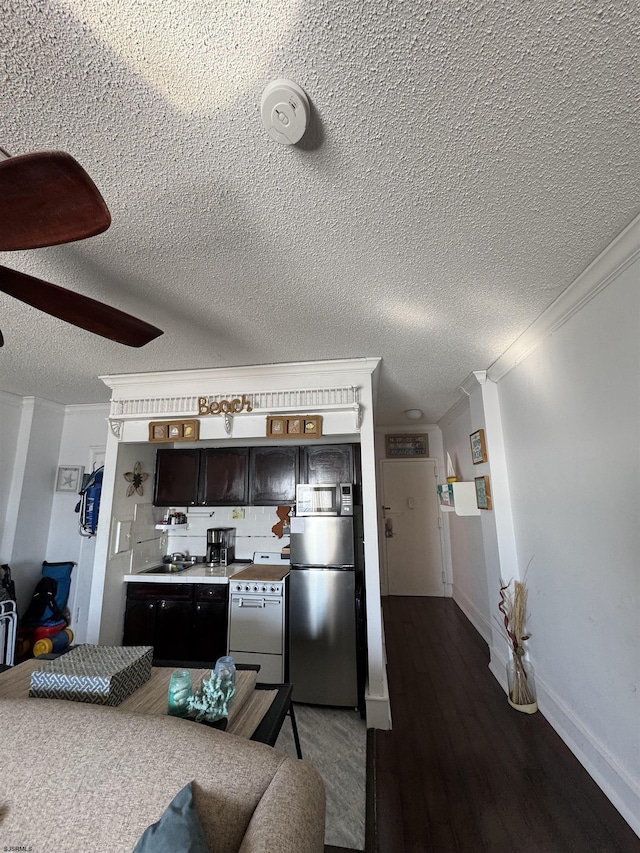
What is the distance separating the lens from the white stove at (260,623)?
2.75 meters

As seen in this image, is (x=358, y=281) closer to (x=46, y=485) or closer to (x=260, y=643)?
(x=260, y=643)

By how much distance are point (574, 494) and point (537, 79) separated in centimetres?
186

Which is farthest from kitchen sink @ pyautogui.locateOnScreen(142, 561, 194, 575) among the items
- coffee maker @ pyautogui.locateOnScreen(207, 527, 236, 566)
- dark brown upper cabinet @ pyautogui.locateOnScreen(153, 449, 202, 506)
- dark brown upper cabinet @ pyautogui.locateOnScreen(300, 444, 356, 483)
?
dark brown upper cabinet @ pyautogui.locateOnScreen(300, 444, 356, 483)

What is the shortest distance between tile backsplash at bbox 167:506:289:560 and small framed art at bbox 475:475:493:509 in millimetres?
1849

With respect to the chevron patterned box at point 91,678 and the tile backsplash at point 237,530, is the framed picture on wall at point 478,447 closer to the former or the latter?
the tile backsplash at point 237,530

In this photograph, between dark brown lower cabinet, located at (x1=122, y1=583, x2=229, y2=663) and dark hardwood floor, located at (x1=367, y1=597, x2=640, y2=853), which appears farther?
dark brown lower cabinet, located at (x1=122, y1=583, x2=229, y2=663)

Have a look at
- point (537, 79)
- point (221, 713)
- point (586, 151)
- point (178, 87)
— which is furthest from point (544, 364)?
point (221, 713)

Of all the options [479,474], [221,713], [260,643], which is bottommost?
[260,643]

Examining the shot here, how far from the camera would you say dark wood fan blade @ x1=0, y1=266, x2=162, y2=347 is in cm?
126

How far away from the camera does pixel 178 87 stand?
0.92 meters

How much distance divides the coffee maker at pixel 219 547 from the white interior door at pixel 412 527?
8.57 feet

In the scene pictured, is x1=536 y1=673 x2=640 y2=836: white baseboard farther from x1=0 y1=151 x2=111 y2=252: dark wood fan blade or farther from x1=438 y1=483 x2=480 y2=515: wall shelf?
x1=0 y1=151 x2=111 y2=252: dark wood fan blade

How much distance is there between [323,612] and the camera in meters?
2.72

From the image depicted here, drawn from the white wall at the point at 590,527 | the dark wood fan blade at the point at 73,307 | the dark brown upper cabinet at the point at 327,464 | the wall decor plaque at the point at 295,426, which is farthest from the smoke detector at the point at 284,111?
the dark brown upper cabinet at the point at 327,464
